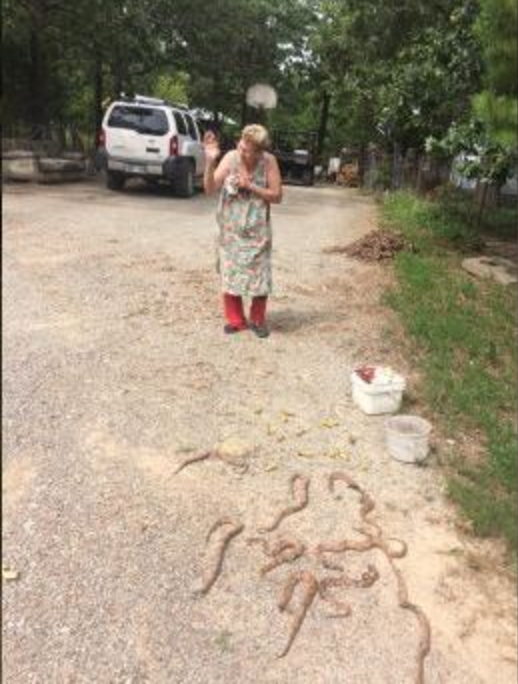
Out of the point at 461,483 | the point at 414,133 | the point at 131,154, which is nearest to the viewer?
the point at 131,154

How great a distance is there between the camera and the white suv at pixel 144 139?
2.22 m

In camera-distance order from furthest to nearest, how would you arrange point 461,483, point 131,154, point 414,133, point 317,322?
point 414,133
point 317,322
point 461,483
point 131,154

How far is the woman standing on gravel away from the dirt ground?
0.76ft

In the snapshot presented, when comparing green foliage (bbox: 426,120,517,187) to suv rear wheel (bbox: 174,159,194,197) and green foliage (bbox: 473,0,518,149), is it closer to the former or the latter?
green foliage (bbox: 473,0,518,149)

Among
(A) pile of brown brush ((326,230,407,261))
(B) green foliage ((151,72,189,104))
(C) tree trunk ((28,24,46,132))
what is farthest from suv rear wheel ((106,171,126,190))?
(A) pile of brown brush ((326,230,407,261))

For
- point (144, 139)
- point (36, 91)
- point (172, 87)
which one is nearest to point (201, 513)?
point (144, 139)

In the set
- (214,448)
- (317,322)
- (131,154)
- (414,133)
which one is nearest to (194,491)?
(214,448)

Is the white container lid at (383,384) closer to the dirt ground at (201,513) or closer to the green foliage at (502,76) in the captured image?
the dirt ground at (201,513)

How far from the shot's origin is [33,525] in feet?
11.9

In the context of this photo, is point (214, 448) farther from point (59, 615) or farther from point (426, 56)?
point (426, 56)

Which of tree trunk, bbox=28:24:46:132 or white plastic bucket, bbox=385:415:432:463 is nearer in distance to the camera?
tree trunk, bbox=28:24:46:132

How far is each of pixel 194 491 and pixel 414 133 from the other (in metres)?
15.1

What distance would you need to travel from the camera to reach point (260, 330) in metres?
6.32

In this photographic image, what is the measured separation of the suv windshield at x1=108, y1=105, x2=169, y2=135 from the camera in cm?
233
